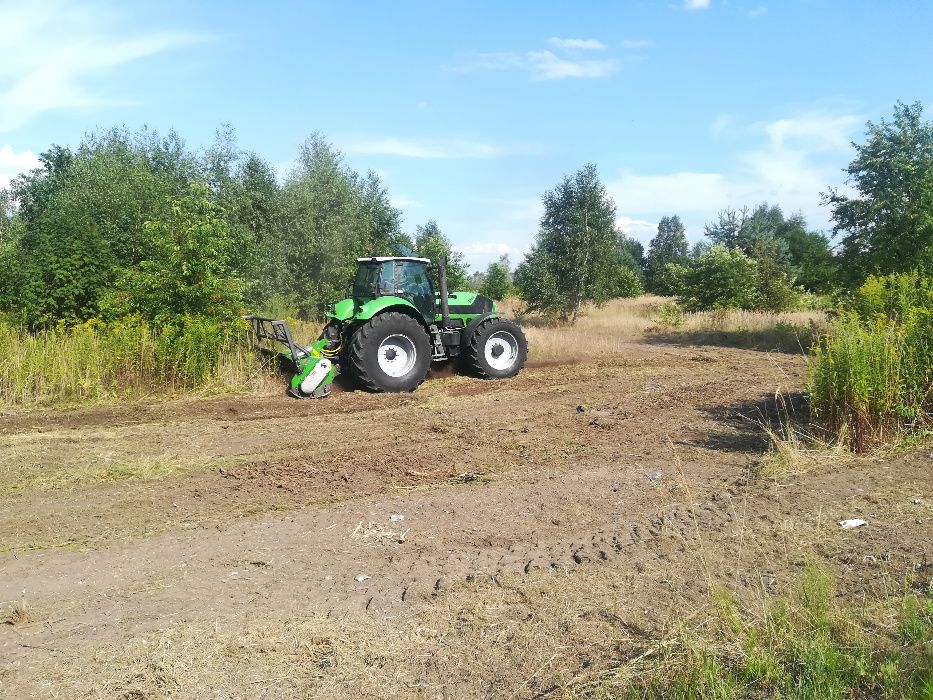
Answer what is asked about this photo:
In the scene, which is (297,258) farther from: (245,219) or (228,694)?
(228,694)

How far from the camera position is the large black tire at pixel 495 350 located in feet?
39.3

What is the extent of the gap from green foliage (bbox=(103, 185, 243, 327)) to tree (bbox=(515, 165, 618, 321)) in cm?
1703

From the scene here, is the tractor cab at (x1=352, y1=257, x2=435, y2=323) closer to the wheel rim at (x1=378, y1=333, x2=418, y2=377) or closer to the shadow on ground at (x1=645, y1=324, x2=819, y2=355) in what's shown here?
the wheel rim at (x1=378, y1=333, x2=418, y2=377)

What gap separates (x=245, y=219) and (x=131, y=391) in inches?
661

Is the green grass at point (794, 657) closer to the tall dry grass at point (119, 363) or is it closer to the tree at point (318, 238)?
the tall dry grass at point (119, 363)

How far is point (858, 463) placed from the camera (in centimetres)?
584

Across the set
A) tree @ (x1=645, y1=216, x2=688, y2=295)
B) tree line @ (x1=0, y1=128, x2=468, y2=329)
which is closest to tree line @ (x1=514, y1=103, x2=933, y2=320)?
tree line @ (x1=0, y1=128, x2=468, y2=329)

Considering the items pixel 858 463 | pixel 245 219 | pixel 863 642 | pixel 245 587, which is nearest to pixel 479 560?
pixel 245 587

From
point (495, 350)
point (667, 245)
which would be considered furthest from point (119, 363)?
point (667, 245)

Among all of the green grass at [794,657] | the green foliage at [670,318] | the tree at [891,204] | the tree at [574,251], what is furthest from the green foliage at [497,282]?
the green grass at [794,657]

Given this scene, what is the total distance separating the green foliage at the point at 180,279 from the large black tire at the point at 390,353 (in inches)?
88.5

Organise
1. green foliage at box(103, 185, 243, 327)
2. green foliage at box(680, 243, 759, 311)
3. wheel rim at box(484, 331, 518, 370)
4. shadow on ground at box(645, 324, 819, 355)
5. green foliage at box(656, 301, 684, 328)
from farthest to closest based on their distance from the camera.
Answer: green foliage at box(680, 243, 759, 311), green foliage at box(656, 301, 684, 328), shadow on ground at box(645, 324, 819, 355), wheel rim at box(484, 331, 518, 370), green foliage at box(103, 185, 243, 327)

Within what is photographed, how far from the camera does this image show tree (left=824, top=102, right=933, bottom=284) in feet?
49.0

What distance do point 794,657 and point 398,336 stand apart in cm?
849
